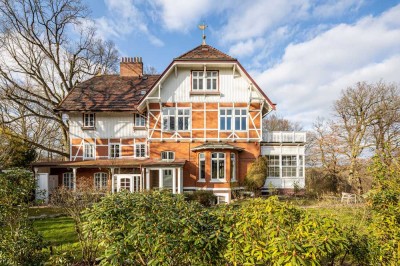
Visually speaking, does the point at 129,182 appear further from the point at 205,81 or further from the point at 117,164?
the point at 205,81

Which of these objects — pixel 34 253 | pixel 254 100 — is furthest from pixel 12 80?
pixel 34 253

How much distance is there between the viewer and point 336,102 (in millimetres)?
24297

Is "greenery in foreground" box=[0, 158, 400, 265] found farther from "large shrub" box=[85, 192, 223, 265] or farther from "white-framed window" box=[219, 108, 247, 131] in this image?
→ "white-framed window" box=[219, 108, 247, 131]

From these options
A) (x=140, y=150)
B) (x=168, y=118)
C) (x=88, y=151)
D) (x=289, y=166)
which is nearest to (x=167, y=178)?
(x=140, y=150)

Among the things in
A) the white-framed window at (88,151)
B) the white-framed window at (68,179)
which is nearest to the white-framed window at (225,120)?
the white-framed window at (88,151)

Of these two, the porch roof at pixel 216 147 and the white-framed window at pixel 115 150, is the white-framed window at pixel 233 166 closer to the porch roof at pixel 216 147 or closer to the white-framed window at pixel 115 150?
the porch roof at pixel 216 147

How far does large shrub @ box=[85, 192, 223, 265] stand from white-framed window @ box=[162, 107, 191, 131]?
15354 mm

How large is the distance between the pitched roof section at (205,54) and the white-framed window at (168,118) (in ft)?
12.9

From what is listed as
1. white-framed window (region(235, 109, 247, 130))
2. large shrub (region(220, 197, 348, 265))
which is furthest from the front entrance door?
large shrub (region(220, 197, 348, 265))

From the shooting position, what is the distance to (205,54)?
1931 centimetres

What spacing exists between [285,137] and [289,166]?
2.34m

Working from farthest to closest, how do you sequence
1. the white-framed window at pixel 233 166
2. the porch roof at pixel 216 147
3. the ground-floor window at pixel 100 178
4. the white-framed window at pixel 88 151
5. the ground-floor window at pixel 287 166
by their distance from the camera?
1. the white-framed window at pixel 88 151
2. the ground-floor window at pixel 100 178
3. the ground-floor window at pixel 287 166
4. the white-framed window at pixel 233 166
5. the porch roof at pixel 216 147

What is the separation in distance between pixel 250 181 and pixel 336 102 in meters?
12.9

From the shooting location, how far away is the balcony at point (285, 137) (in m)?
20.0
